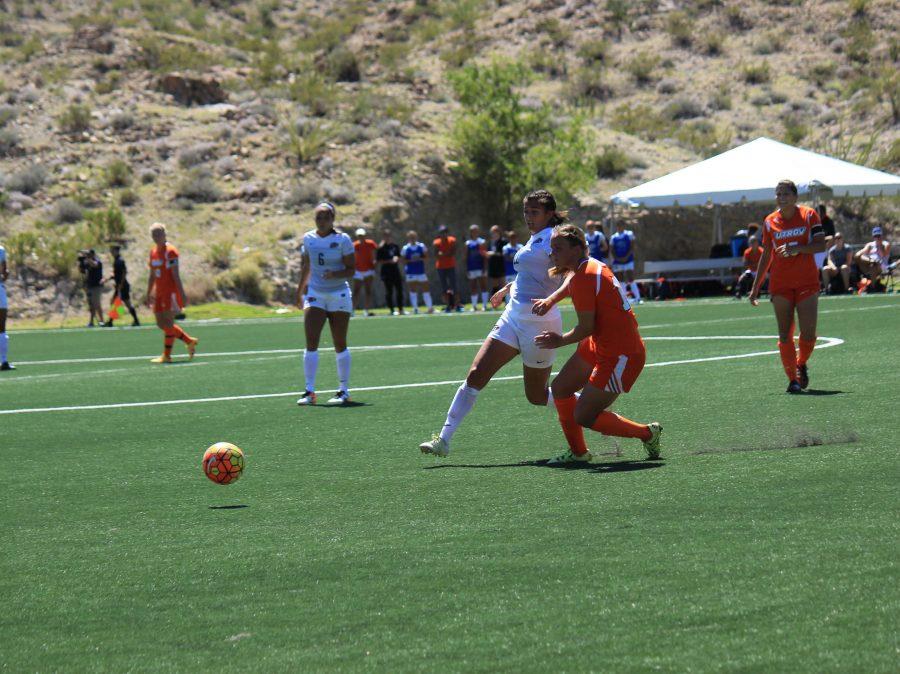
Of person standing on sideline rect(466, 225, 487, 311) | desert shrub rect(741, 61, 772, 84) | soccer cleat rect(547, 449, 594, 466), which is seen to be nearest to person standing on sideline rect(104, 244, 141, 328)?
person standing on sideline rect(466, 225, 487, 311)

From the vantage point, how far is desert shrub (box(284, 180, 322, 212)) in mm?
49906

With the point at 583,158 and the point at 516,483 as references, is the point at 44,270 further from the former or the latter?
the point at 516,483

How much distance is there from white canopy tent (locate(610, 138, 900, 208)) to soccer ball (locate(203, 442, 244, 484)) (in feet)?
92.8

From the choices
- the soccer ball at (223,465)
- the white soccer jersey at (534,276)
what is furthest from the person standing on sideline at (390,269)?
the soccer ball at (223,465)

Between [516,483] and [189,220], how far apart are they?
41.3m

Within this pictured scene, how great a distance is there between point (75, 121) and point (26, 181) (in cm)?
467

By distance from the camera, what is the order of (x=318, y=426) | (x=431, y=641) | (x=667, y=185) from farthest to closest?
1. (x=667, y=185)
2. (x=318, y=426)
3. (x=431, y=641)

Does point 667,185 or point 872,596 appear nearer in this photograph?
point 872,596

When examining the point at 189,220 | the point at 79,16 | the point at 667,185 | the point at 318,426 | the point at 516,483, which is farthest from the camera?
the point at 79,16

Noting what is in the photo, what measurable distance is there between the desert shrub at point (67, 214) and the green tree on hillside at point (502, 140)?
13594 millimetres

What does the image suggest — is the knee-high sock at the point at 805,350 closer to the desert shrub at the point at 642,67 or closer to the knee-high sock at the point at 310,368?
the knee-high sock at the point at 310,368

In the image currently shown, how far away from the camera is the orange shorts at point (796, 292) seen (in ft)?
44.5

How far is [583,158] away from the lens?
51.4 metres

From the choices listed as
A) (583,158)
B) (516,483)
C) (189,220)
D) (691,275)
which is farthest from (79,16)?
(516,483)
